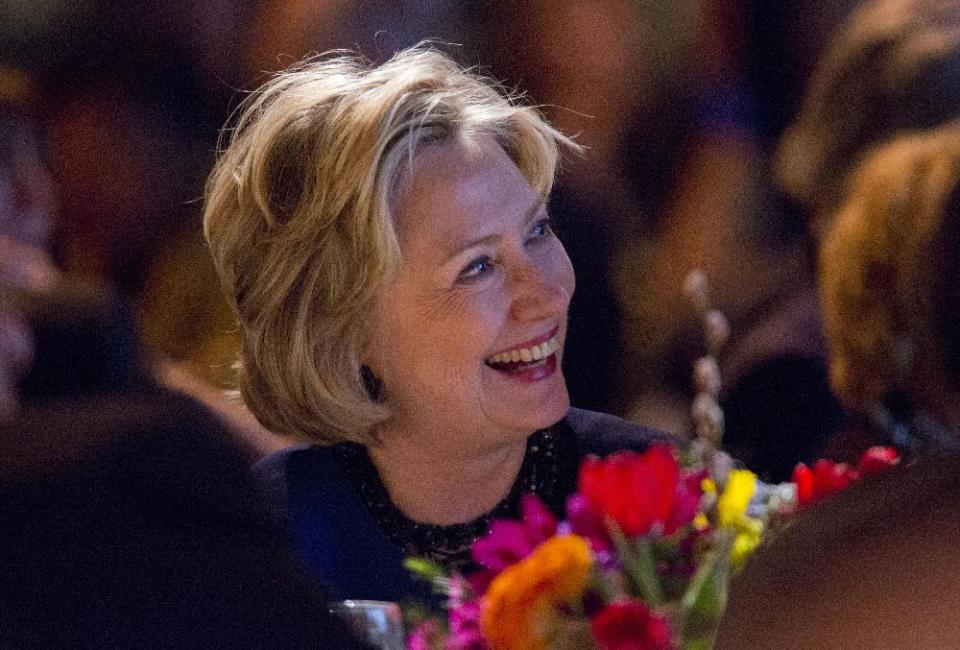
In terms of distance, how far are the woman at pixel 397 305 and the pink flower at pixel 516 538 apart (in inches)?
0.9

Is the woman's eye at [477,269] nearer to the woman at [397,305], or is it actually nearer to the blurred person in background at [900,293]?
the woman at [397,305]

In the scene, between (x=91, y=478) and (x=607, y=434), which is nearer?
(x=91, y=478)

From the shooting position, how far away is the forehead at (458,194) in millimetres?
630

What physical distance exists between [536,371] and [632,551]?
118mm

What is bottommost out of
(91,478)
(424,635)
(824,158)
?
(424,635)

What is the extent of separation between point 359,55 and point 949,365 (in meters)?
0.40

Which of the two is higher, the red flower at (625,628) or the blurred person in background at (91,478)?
the blurred person in background at (91,478)

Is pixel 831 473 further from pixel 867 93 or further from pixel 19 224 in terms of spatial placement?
pixel 19 224

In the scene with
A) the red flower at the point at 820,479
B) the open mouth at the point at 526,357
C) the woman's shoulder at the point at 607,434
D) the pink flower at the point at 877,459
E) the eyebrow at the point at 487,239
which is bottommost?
the red flower at the point at 820,479

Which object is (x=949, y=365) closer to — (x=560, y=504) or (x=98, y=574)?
(x=560, y=504)

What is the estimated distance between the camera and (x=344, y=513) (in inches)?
27.3

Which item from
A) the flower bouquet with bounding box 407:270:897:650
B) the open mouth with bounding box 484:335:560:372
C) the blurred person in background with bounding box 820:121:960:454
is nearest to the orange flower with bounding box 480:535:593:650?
the flower bouquet with bounding box 407:270:897:650

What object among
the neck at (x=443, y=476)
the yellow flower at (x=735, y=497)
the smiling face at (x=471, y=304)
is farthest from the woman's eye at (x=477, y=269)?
the yellow flower at (x=735, y=497)

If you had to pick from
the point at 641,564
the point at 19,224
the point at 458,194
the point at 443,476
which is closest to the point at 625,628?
the point at 641,564
